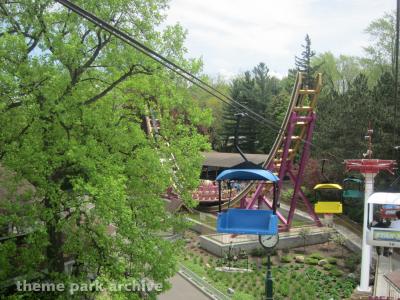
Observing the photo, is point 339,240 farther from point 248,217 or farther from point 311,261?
point 248,217

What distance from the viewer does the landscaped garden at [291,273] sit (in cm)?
1945

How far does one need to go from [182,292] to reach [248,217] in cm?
740

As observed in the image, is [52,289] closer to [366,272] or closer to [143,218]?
[143,218]

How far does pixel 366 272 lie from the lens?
19906 millimetres

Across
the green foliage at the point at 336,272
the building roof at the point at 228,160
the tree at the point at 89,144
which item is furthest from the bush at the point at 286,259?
the building roof at the point at 228,160

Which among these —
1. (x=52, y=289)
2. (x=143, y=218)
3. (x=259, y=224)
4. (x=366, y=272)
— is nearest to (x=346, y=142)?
(x=366, y=272)

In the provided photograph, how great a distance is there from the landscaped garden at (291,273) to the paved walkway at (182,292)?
114 centimetres

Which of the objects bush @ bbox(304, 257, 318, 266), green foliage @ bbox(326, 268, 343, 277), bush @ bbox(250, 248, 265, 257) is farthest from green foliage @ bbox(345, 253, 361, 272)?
bush @ bbox(250, 248, 265, 257)

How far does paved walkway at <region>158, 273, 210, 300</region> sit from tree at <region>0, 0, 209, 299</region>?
6698 mm

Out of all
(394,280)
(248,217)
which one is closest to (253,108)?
(394,280)

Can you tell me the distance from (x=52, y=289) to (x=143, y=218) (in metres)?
2.80

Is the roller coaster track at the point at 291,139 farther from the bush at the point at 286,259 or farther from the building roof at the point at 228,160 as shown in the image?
the building roof at the point at 228,160

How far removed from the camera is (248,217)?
13.0 m

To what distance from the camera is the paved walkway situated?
18.2 metres
